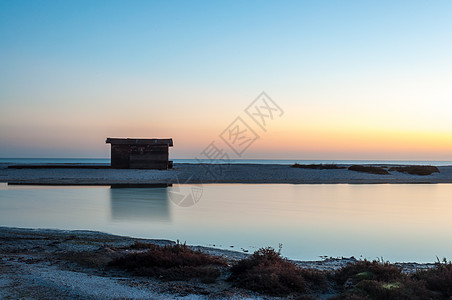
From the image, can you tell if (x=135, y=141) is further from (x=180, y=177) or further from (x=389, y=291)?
(x=389, y=291)

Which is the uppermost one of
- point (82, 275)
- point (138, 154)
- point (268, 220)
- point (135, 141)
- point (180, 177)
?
point (135, 141)

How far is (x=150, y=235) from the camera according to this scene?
1255 centimetres

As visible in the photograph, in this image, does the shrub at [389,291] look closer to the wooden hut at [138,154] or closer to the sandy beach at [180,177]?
the sandy beach at [180,177]

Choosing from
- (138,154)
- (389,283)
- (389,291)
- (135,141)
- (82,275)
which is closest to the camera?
(389,291)

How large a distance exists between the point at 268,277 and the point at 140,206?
12533mm

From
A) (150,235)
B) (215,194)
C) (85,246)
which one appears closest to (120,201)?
(215,194)

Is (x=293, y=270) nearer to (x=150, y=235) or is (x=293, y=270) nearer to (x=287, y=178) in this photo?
(x=150, y=235)

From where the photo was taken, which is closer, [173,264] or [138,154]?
[173,264]

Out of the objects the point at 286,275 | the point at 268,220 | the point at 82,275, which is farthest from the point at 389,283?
the point at 268,220

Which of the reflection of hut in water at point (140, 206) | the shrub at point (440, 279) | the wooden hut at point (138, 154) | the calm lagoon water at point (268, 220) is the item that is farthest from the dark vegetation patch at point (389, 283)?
the wooden hut at point (138, 154)

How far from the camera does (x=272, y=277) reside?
676 centimetres

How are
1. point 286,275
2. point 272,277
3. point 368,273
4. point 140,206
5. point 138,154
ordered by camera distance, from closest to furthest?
point 272,277, point 286,275, point 368,273, point 140,206, point 138,154

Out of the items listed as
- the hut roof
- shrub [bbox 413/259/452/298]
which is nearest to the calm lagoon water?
shrub [bbox 413/259/452/298]

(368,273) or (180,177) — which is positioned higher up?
(180,177)
